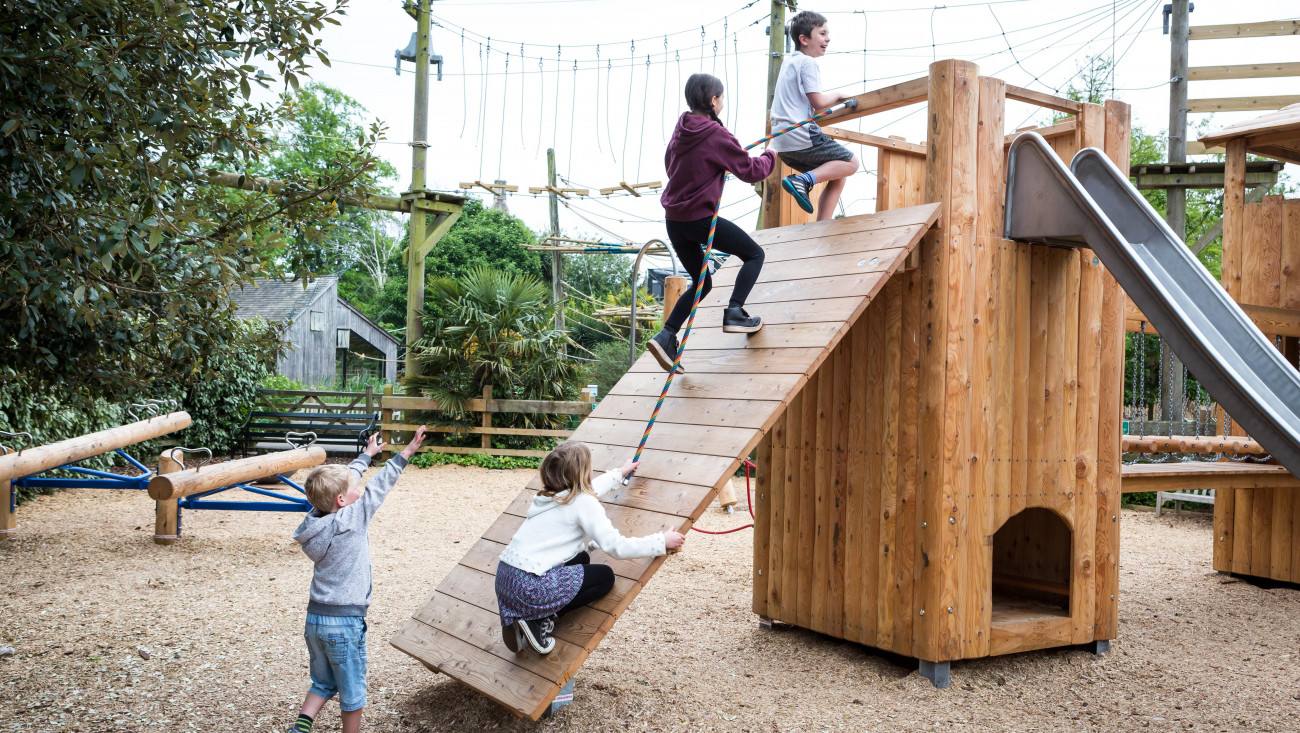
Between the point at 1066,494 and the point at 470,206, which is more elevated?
the point at 470,206

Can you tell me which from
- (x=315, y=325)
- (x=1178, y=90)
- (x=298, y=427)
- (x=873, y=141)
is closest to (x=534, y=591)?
(x=873, y=141)

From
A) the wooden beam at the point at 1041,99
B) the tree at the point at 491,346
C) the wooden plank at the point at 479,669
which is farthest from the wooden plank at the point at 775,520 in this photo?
the tree at the point at 491,346

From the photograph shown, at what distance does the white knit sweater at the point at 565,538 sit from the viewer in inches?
145

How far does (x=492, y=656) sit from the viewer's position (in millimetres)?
3908

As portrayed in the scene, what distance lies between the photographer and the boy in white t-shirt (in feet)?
16.7

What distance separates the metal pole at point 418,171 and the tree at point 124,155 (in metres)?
11.9

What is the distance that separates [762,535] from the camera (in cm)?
598

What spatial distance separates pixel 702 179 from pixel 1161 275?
2516mm

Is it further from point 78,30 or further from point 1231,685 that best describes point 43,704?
point 1231,685

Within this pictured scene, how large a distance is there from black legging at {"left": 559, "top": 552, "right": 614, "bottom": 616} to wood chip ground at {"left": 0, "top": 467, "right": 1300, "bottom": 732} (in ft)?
2.40

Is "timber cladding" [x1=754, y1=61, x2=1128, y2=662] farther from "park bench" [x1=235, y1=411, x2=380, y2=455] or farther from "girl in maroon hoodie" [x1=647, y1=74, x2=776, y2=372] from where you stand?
"park bench" [x1=235, y1=411, x2=380, y2=455]

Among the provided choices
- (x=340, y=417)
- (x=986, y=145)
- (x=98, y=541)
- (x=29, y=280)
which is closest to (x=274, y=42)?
(x=29, y=280)

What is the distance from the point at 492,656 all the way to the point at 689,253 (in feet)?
7.26

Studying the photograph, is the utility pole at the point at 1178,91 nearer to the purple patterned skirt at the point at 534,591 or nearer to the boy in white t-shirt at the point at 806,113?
the boy in white t-shirt at the point at 806,113
